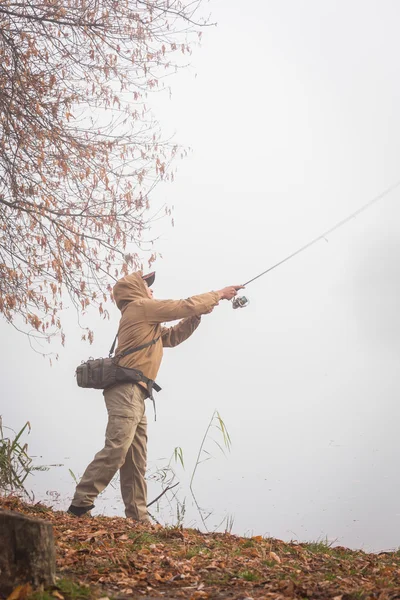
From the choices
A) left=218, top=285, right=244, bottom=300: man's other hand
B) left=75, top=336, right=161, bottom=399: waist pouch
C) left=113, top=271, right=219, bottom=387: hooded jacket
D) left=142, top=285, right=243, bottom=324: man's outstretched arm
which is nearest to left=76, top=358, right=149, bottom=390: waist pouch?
left=75, top=336, right=161, bottom=399: waist pouch

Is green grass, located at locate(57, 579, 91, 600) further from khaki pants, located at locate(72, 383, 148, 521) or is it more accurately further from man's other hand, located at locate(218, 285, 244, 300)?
man's other hand, located at locate(218, 285, 244, 300)

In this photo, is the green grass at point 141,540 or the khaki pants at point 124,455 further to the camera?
the khaki pants at point 124,455

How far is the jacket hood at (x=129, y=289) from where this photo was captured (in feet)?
23.2

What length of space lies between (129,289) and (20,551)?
11.8 feet

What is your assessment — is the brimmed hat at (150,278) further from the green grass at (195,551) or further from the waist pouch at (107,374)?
the green grass at (195,551)

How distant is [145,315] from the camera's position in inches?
269

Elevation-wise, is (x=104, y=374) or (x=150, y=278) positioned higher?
(x=150, y=278)

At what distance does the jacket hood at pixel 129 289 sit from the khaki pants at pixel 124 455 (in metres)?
0.87

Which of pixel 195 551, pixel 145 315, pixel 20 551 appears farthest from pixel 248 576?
pixel 145 315

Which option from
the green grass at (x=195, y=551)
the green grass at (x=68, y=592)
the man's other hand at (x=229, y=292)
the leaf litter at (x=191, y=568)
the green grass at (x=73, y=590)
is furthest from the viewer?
the man's other hand at (x=229, y=292)

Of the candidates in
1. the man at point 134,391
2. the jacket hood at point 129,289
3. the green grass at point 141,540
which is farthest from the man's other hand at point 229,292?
the green grass at point 141,540

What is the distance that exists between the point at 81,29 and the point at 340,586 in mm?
6314

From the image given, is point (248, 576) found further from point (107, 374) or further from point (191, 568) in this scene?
point (107, 374)

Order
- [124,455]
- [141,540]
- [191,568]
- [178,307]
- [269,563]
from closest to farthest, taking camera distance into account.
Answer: [191,568] < [269,563] < [141,540] < [124,455] < [178,307]
